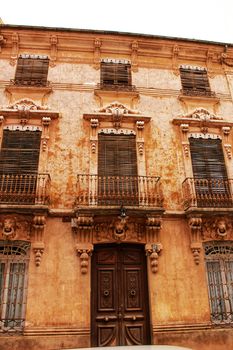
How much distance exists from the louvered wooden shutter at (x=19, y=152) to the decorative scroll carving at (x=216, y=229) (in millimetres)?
5848

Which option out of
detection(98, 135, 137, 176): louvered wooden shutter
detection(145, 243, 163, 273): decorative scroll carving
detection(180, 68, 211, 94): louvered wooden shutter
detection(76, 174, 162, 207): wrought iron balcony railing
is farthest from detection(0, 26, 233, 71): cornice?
detection(145, 243, 163, 273): decorative scroll carving

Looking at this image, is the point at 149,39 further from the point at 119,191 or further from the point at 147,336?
the point at 147,336

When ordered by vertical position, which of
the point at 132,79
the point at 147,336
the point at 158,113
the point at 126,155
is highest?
the point at 132,79

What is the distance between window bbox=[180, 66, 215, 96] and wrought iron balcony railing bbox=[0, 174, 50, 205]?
21.9 feet

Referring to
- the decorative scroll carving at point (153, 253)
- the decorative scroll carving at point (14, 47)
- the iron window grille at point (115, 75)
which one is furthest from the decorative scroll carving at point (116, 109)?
the decorative scroll carving at point (153, 253)

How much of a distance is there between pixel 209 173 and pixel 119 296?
5.17 meters

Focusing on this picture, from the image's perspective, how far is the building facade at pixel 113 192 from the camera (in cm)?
867

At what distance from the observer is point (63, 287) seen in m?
8.72

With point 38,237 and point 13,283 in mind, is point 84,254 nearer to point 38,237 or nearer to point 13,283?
point 38,237

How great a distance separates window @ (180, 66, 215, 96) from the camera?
12344mm

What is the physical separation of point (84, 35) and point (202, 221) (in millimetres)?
8686

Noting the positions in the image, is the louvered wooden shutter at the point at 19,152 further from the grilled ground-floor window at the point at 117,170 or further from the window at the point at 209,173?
the window at the point at 209,173

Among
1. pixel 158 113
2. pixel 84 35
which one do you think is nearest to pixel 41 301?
pixel 158 113

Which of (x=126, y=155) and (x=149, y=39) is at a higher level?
(x=149, y=39)
